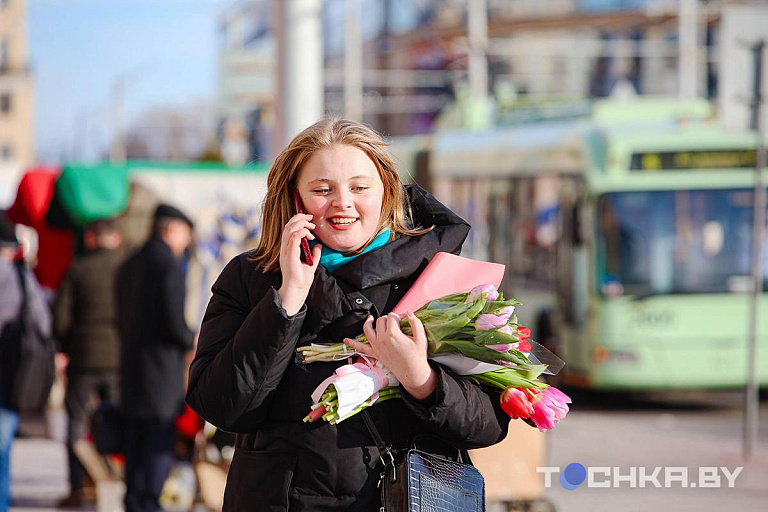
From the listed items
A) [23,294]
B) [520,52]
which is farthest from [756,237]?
[520,52]

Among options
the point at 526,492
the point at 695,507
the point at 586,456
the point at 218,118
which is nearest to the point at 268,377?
the point at 526,492

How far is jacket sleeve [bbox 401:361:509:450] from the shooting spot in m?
3.02

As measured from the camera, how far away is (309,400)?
3.12m

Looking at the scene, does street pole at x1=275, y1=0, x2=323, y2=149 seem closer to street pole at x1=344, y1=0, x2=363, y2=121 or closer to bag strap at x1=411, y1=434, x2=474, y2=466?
bag strap at x1=411, y1=434, x2=474, y2=466

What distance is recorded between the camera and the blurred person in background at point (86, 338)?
896 centimetres

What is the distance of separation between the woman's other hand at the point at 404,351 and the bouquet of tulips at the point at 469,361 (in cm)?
5

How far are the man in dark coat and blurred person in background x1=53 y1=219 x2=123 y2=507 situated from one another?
1422mm

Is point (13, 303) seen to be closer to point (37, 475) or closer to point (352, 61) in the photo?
point (37, 475)

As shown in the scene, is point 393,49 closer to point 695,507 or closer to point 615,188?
point 615,188

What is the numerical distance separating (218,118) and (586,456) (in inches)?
2209

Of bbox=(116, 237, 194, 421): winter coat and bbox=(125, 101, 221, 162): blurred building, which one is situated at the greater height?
bbox=(125, 101, 221, 162): blurred building

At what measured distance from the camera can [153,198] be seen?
11594 mm

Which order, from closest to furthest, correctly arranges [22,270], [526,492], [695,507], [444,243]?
1. [444,243]
2. [526,492]
3. [22,270]
4. [695,507]

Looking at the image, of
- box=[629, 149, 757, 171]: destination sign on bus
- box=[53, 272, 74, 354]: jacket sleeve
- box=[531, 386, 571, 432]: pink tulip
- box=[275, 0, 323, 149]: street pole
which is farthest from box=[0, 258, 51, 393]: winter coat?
box=[629, 149, 757, 171]: destination sign on bus
